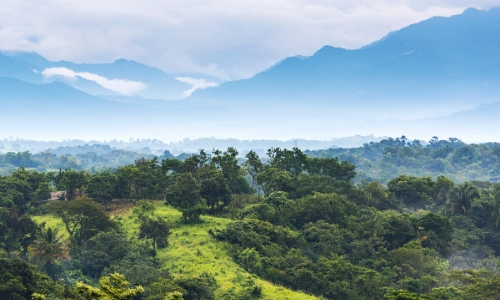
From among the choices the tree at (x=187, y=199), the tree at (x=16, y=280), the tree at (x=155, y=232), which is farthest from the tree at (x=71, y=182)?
the tree at (x=16, y=280)

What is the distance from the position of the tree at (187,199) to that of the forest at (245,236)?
12 cm

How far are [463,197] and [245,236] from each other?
1229 inches

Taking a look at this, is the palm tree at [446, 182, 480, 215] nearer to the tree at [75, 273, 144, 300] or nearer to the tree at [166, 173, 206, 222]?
the tree at [166, 173, 206, 222]

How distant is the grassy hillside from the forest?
14 cm

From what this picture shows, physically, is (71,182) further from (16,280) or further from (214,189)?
(16,280)

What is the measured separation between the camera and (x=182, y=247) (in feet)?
117

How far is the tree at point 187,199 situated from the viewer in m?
40.8

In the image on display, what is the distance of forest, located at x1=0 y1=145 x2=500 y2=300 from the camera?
27.6 meters

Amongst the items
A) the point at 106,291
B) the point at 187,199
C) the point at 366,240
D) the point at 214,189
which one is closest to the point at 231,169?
the point at 214,189

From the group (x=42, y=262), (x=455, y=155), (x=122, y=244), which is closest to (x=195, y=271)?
(x=122, y=244)

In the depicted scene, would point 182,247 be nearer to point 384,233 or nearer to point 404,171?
point 384,233

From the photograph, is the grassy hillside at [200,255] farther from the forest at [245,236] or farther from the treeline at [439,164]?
the treeline at [439,164]

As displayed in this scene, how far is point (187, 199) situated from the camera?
41.2 m

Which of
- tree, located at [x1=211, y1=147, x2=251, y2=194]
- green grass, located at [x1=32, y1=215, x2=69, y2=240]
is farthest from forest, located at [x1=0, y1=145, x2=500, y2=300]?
green grass, located at [x1=32, y1=215, x2=69, y2=240]
